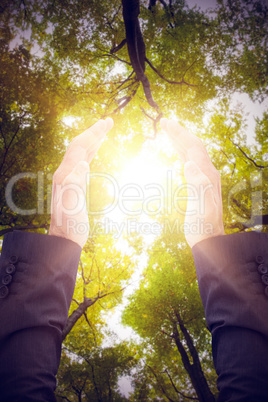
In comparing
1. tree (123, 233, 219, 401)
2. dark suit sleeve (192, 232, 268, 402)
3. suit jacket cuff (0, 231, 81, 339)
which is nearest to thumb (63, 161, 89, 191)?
suit jacket cuff (0, 231, 81, 339)

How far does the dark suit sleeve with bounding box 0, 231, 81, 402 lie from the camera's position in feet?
2.17

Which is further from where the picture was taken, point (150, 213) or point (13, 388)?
point (150, 213)

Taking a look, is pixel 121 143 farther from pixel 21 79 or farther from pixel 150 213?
pixel 150 213

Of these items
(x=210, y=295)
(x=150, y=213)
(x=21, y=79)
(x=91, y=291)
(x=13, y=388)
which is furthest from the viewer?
(x=150, y=213)

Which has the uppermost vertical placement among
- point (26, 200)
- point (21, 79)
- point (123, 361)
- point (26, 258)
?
point (21, 79)

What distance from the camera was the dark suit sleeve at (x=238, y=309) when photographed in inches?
26.6

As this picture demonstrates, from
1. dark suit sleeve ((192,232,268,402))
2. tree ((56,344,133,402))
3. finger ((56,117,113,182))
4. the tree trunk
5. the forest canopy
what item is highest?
the forest canopy

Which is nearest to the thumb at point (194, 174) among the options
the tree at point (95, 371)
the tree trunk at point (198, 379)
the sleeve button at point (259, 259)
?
the sleeve button at point (259, 259)

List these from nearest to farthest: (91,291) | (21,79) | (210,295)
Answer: (210,295) → (21,79) → (91,291)

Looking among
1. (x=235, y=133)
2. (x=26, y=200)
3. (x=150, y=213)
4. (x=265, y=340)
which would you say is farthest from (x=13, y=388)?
(x=150, y=213)

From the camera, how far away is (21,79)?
587 cm

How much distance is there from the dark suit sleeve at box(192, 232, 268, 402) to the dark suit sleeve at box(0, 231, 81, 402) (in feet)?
2.23

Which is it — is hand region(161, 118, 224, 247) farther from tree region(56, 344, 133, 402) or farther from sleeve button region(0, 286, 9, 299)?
tree region(56, 344, 133, 402)

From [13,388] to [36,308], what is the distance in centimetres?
24
